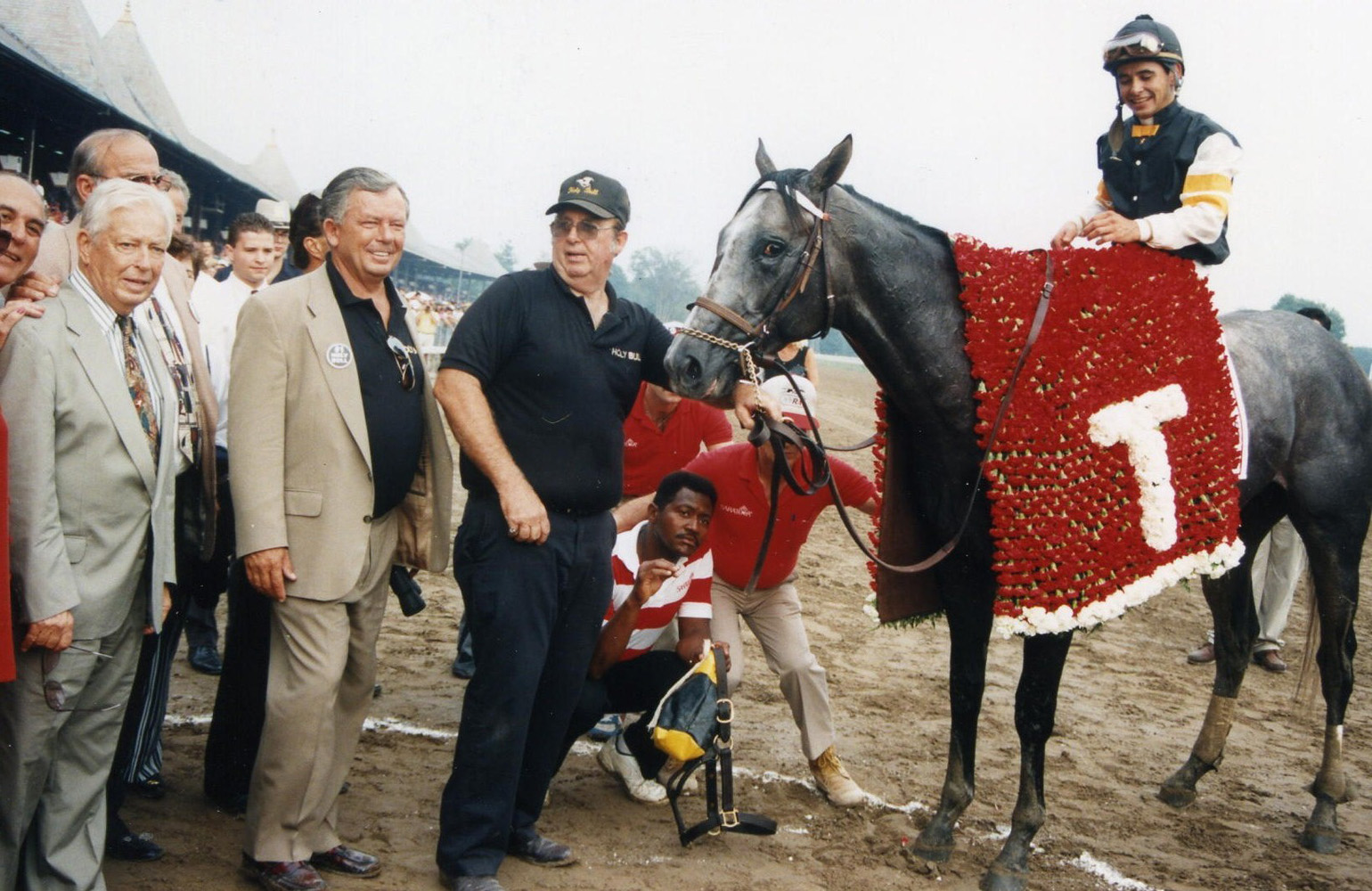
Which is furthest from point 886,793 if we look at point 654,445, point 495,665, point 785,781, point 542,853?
point 495,665

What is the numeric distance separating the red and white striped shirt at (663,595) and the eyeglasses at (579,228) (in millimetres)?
1376

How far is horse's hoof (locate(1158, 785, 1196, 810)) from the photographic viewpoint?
484 cm

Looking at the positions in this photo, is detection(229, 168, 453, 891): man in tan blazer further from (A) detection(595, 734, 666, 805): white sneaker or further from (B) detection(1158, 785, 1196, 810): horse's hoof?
(B) detection(1158, 785, 1196, 810): horse's hoof

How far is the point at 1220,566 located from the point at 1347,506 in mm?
1469

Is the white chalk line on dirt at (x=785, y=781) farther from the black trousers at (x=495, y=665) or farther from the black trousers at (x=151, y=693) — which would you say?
the black trousers at (x=495, y=665)

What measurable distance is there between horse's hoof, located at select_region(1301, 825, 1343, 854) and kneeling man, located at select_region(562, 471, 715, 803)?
2.69 metres

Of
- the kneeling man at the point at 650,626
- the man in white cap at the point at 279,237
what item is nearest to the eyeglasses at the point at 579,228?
the kneeling man at the point at 650,626

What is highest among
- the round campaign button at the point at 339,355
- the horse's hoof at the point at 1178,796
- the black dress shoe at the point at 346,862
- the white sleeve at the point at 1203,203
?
the white sleeve at the point at 1203,203

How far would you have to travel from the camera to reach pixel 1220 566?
4.08 m

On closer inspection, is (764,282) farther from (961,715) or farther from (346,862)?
(346,862)

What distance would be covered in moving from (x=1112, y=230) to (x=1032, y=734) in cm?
195

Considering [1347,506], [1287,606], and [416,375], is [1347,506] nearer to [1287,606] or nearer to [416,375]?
[1287,606]

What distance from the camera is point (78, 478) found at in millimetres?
2840

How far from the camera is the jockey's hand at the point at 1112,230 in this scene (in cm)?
414
